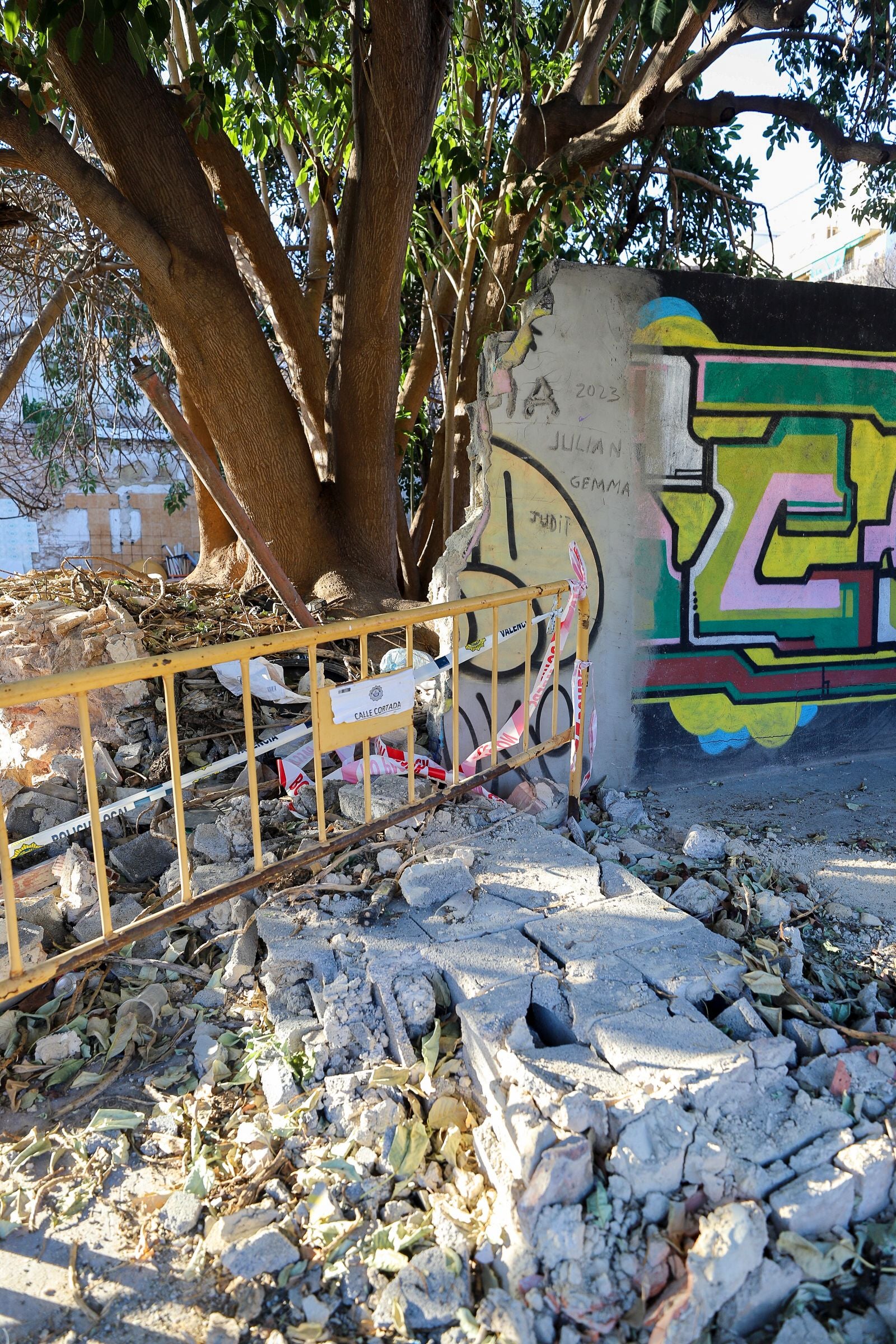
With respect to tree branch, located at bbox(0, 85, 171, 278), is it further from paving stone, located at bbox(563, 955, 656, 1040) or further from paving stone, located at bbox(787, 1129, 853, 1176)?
paving stone, located at bbox(787, 1129, 853, 1176)

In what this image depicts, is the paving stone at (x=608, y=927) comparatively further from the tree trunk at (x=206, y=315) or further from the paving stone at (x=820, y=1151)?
the tree trunk at (x=206, y=315)

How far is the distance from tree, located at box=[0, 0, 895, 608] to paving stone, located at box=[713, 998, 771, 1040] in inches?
145

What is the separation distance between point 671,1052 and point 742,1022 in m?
0.32

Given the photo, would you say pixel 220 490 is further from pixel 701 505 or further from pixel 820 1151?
pixel 820 1151

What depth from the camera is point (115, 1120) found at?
2797 mm

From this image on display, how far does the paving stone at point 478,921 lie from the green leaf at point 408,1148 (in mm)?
748

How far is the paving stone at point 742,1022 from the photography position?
2818 millimetres

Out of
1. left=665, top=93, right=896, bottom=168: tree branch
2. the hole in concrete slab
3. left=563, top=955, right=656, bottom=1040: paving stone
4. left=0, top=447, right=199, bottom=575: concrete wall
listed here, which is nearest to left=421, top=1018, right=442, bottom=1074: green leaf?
the hole in concrete slab

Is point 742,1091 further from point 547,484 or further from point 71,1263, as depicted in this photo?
point 547,484

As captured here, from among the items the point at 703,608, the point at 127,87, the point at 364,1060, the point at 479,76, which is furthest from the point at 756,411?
the point at 364,1060

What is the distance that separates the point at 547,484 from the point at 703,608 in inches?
53.6

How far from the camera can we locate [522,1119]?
2.35 m

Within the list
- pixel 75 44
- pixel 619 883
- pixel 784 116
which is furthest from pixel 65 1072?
pixel 784 116

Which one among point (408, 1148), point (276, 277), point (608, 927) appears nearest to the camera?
point (408, 1148)
